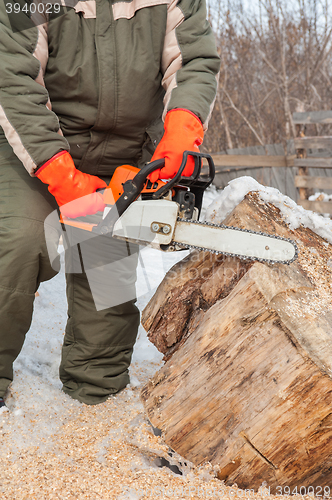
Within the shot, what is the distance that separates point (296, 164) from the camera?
7.47m

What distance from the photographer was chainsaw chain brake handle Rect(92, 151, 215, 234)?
61.2 inches

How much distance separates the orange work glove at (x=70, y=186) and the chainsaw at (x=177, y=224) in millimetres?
82

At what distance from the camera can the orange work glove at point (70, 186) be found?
1.63 m

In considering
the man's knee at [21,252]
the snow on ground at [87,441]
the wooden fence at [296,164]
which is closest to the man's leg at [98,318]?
the snow on ground at [87,441]

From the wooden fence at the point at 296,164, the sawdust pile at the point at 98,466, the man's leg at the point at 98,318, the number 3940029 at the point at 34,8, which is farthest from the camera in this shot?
the wooden fence at the point at 296,164

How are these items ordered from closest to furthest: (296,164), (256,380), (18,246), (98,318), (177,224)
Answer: (256,380)
(177,224)
(18,246)
(98,318)
(296,164)

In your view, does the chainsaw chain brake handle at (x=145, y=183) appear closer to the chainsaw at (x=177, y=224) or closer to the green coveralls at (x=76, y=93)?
the chainsaw at (x=177, y=224)

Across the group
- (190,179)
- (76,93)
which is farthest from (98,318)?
(76,93)

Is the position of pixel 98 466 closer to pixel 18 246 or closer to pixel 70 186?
pixel 18 246

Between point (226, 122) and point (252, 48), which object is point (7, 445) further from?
point (252, 48)

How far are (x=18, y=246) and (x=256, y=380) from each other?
3.59 ft

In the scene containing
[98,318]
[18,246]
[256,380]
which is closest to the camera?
[256,380]

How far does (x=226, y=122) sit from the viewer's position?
923cm

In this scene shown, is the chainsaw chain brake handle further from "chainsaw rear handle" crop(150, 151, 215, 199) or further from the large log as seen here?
the large log
